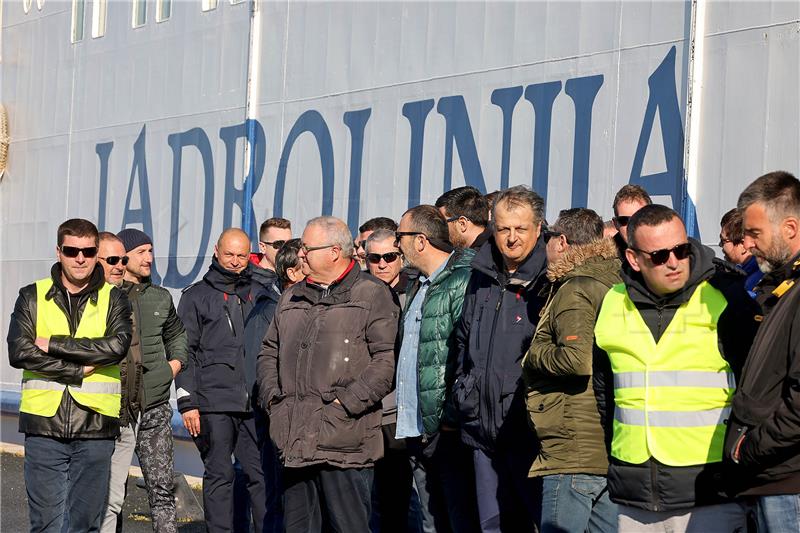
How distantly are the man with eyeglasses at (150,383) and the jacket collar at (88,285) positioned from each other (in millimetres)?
863

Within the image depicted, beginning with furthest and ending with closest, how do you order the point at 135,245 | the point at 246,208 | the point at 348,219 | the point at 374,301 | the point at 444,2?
1. the point at 246,208
2. the point at 348,219
3. the point at 444,2
4. the point at 135,245
5. the point at 374,301

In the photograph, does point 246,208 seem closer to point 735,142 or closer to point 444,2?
point 444,2

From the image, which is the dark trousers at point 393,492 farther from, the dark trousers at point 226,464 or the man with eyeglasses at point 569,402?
the man with eyeglasses at point 569,402

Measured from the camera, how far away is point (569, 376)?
18.6 ft

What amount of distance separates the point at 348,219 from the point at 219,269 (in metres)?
2.25

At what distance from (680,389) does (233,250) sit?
4.99 m

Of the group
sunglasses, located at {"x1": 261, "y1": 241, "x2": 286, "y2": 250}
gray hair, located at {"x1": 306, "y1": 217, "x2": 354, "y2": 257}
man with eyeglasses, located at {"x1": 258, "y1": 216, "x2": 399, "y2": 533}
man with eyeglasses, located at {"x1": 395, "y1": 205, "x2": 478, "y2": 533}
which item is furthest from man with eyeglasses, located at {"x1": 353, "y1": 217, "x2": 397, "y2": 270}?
man with eyeglasses, located at {"x1": 258, "y1": 216, "x2": 399, "y2": 533}

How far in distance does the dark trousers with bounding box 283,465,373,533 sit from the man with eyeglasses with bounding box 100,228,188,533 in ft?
5.71

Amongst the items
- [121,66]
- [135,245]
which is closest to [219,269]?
[135,245]

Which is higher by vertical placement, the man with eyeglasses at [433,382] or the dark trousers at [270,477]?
the man with eyeglasses at [433,382]

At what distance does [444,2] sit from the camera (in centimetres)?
1034

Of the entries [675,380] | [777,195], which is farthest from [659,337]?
[777,195]

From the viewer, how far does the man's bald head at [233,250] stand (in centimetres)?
909

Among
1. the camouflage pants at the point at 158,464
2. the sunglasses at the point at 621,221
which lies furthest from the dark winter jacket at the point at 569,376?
the camouflage pants at the point at 158,464
